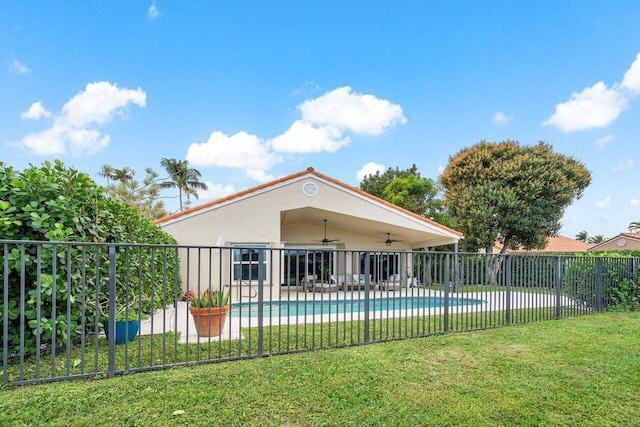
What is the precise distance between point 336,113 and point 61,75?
13111 millimetres

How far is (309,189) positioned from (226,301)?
7846 mm

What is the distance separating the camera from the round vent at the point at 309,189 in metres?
Result: 13.8

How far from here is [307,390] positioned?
399 centimetres

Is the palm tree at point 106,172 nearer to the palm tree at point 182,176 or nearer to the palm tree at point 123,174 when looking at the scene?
the palm tree at point 123,174

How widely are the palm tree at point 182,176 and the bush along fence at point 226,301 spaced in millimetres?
32445

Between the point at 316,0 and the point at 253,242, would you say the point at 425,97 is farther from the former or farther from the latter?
the point at 253,242

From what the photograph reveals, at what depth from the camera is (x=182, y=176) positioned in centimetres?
4088

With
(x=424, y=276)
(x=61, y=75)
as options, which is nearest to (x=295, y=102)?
(x=61, y=75)

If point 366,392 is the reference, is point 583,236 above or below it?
below

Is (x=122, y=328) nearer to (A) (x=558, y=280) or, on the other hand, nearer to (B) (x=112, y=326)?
(B) (x=112, y=326)

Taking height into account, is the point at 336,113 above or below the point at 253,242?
above

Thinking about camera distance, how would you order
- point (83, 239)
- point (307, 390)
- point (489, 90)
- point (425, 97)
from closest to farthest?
point (307, 390), point (83, 239), point (489, 90), point (425, 97)

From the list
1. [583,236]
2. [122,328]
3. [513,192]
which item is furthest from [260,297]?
[583,236]

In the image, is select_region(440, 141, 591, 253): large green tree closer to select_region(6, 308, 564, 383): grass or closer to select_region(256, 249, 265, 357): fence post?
select_region(6, 308, 564, 383): grass
